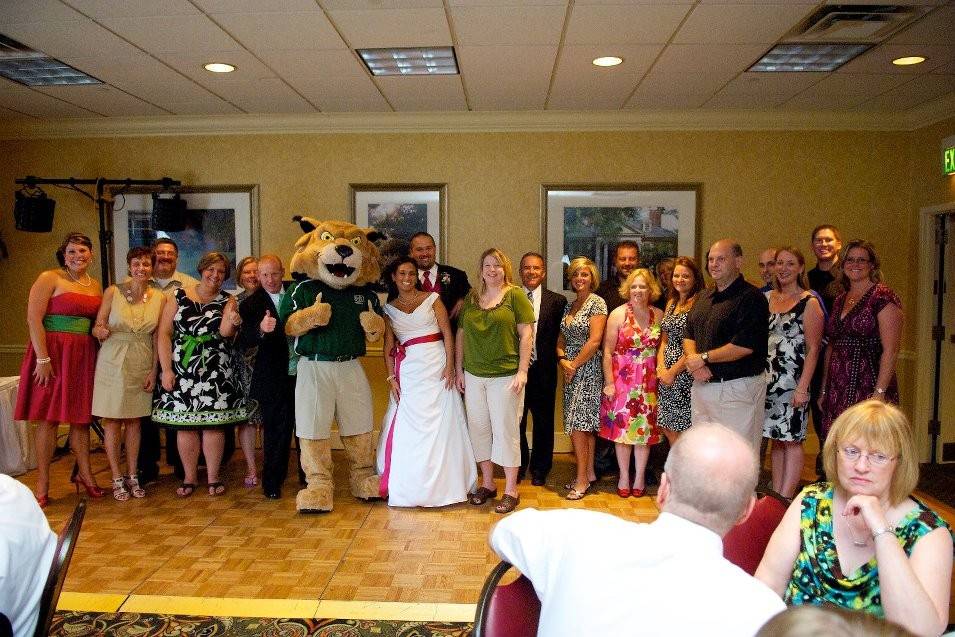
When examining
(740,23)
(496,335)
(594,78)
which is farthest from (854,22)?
(496,335)

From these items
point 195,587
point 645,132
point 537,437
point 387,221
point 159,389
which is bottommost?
point 195,587

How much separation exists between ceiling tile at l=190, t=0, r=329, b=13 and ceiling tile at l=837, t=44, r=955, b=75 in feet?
9.99

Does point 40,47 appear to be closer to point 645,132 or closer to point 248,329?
point 248,329

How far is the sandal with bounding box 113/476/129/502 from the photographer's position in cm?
435

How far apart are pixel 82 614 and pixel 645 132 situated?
4.80 meters

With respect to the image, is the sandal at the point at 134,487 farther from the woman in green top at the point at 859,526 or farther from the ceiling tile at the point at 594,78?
the woman in green top at the point at 859,526

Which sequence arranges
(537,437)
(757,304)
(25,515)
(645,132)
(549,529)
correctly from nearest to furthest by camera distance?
(549,529) → (25,515) → (757,304) → (537,437) → (645,132)

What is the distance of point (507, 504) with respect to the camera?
4.21 metres

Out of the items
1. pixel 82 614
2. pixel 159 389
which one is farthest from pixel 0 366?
pixel 82 614

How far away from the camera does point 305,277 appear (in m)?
4.27

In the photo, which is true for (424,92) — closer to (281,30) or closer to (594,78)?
(594,78)

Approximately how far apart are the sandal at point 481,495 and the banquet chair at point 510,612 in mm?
2930

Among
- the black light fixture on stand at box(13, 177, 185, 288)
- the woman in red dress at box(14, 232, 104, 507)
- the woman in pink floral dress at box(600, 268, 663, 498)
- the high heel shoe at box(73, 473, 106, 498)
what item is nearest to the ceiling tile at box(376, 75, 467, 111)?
the woman in pink floral dress at box(600, 268, 663, 498)

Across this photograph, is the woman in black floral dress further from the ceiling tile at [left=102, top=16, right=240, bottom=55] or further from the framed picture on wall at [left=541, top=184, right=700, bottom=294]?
the framed picture on wall at [left=541, top=184, right=700, bottom=294]
